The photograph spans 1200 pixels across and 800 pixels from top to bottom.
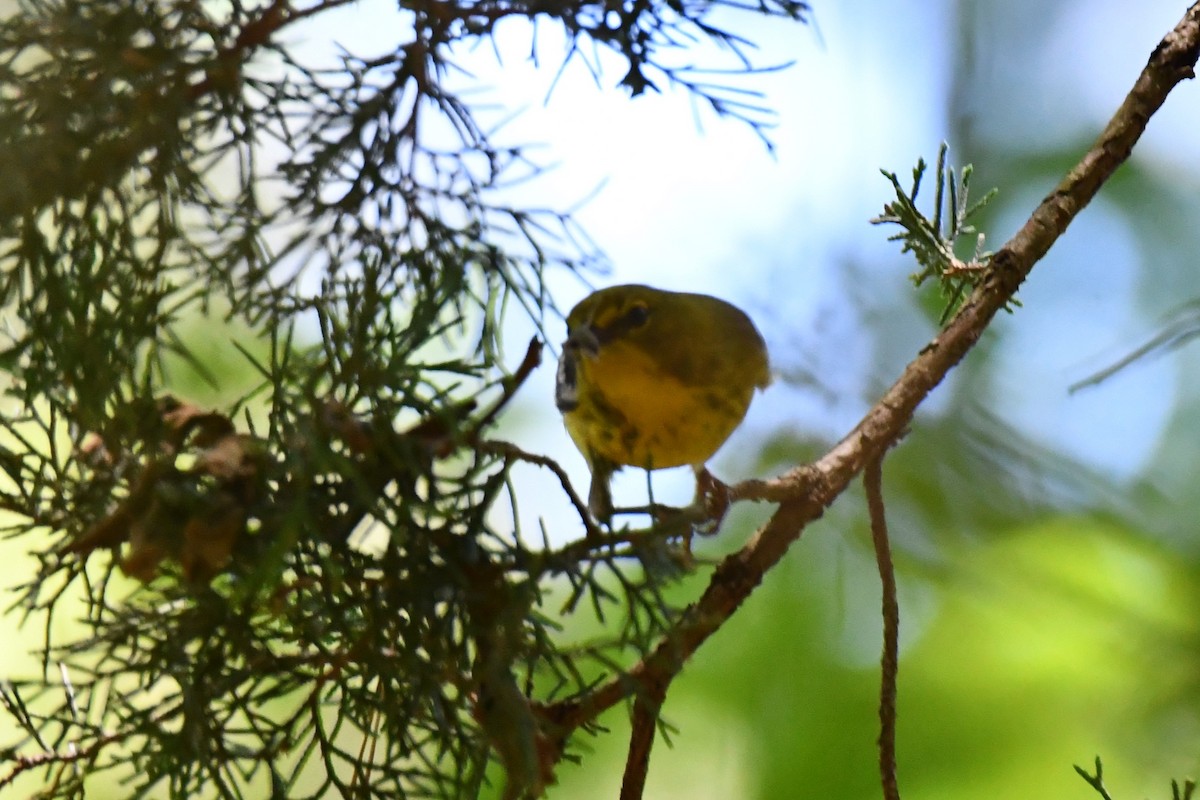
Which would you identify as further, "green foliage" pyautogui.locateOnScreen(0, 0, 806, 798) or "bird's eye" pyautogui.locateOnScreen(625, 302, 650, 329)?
"bird's eye" pyautogui.locateOnScreen(625, 302, 650, 329)

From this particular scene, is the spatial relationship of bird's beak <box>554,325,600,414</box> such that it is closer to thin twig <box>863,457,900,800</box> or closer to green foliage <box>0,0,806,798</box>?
green foliage <box>0,0,806,798</box>

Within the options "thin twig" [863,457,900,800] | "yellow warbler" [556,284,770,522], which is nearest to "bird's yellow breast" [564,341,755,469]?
"yellow warbler" [556,284,770,522]

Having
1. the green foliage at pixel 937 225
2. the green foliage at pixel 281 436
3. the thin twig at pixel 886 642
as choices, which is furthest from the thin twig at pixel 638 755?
the green foliage at pixel 937 225

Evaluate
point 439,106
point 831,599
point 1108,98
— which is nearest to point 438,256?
point 439,106

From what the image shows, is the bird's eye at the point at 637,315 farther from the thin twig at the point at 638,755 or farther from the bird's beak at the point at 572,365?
the thin twig at the point at 638,755

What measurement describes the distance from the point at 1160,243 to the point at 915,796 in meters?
0.65

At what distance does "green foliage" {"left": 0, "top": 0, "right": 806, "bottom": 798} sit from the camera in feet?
1.21

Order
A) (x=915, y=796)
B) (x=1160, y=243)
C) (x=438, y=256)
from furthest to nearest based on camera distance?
(x=1160, y=243)
(x=915, y=796)
(x=438, y=256)

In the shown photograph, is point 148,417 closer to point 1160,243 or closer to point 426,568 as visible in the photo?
point 426,568

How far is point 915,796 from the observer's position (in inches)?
40.6

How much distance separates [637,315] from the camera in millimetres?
654

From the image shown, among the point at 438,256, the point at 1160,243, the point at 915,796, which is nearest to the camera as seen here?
the point at 438,256

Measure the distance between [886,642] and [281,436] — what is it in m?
0.43

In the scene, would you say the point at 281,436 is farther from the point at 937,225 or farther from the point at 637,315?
the point at 937,225
